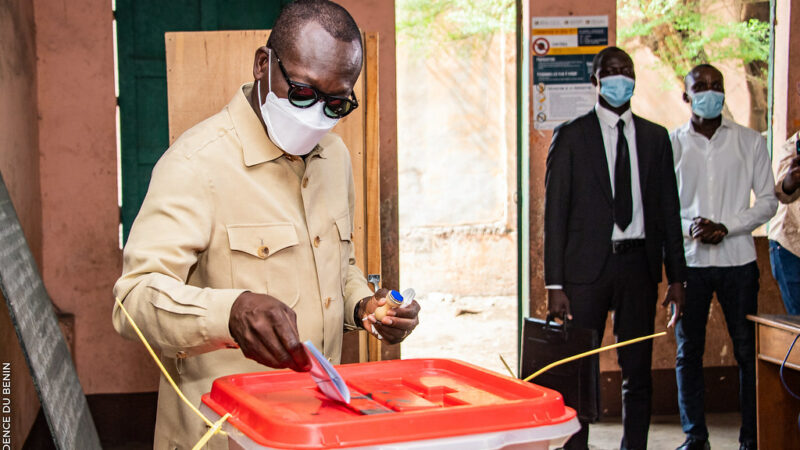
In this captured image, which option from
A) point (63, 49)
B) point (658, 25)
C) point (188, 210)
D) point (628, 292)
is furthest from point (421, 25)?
point (188, 210)

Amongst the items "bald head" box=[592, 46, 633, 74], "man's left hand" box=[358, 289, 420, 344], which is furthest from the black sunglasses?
"bald head" box=[592, 46, 633, 74]

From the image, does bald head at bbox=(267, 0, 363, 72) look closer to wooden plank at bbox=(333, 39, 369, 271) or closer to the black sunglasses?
the black sunglasses

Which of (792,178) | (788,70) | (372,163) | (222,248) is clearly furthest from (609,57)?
(222,248)

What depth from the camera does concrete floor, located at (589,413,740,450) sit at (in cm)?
500

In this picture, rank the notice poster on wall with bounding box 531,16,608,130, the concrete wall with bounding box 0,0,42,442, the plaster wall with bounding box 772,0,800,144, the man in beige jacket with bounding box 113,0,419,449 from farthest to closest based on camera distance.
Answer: the plaster wall with bounding box 772,0,800,144, the notice poster on wall with bounding box 531,16,608,130, the concrete wall with bounding box 0,0,42,442, the man in beige jacket with bounding box 113,0,419,449

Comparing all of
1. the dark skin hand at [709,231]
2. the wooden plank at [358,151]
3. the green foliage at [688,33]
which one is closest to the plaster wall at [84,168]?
the wooden plank at [358,151]

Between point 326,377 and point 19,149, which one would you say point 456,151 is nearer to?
point 19,149

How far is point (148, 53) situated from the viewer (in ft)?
16.5

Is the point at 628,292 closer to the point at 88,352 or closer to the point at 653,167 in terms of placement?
the point at 653,167

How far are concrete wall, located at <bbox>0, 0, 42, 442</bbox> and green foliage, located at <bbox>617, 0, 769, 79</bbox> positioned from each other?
723 cm

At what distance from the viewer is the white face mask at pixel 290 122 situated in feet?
6.71

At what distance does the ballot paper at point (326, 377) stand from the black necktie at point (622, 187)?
2.88 m

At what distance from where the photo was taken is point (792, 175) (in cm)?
459

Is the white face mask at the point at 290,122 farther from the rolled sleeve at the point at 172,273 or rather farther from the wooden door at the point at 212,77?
the wooden door at the point at 212,77
